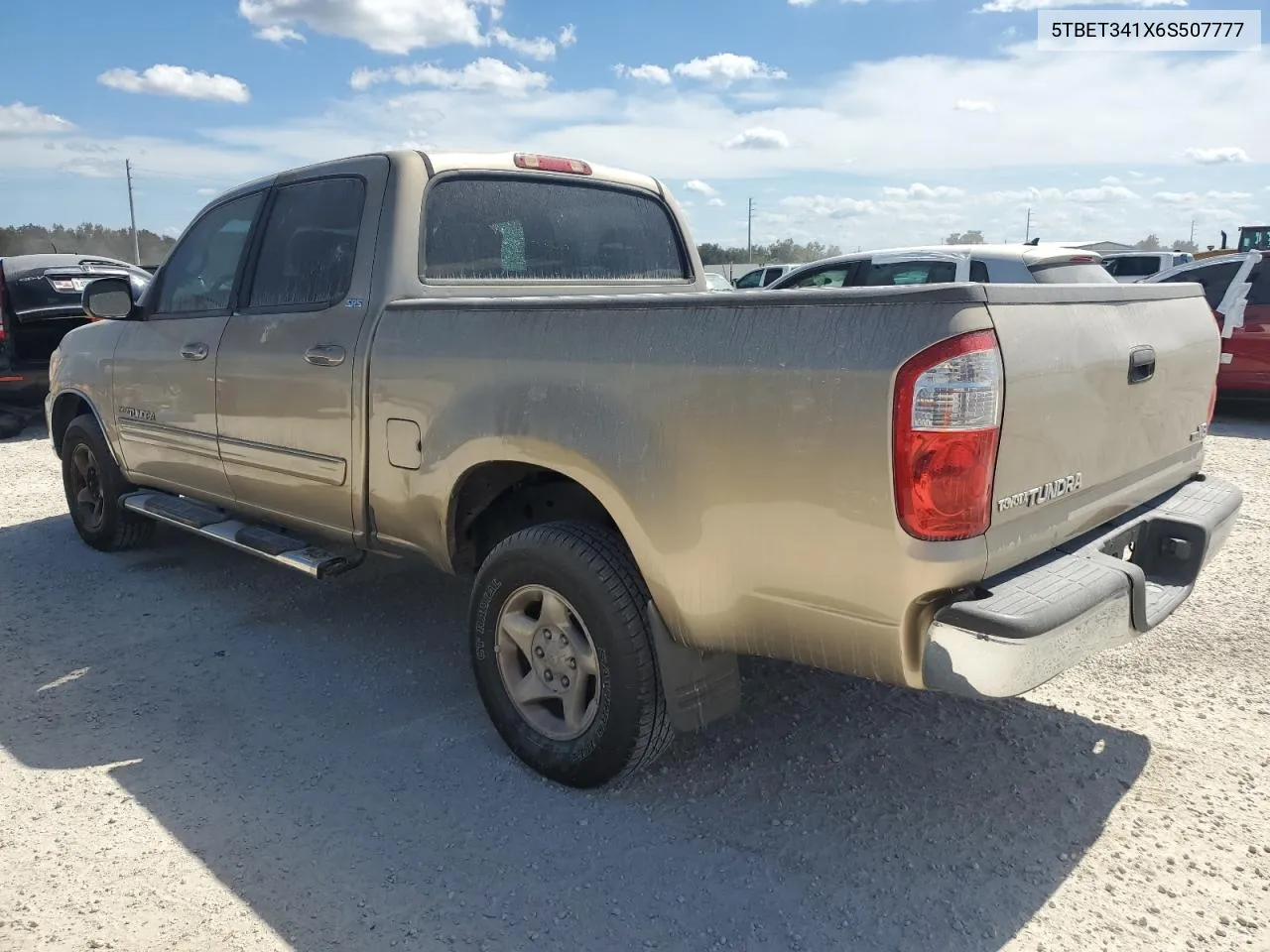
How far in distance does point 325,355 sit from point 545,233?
3.63ft

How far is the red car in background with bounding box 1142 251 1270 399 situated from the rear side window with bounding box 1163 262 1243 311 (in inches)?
1.9

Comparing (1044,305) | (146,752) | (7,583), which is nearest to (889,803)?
(1044,305)

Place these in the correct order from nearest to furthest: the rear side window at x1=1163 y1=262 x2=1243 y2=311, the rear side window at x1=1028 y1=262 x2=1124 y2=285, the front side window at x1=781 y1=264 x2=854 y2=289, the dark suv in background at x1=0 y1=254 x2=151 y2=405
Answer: the rear side window at x1=1028 y1=262 x2=1124 y2=285, the front side window at x1=781 y1=264 x2=854 y2=289, the dark suv in background at x1=0 y1=254 x2=151 y2=405, the rear side window at x1=1163 y1=262 x2=1243 y2=311

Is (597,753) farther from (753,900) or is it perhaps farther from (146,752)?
(146,752)

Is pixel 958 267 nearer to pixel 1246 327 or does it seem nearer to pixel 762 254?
pixel 1246 327

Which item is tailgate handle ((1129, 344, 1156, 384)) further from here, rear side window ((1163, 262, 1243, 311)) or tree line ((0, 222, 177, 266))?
tree line ((0, 222, 177, 266))

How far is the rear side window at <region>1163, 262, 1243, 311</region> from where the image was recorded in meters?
9.95

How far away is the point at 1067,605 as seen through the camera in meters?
2.31

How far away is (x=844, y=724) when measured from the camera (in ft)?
11.4

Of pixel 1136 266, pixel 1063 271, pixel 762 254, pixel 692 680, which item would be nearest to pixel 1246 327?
pixel 1063 271

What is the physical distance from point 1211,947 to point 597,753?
1.64 m

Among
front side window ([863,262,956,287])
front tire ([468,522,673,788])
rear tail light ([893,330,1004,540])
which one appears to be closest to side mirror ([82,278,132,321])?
front tire ([468,522,673,788])

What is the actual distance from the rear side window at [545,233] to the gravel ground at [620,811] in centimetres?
168

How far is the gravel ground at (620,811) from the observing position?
8.05ft
